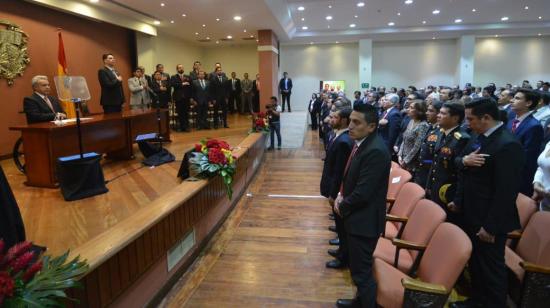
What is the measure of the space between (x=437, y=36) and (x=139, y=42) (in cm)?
1253

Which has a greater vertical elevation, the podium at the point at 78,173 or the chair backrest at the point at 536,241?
the podium at the point at 78,173

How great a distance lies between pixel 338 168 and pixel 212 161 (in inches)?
56.4

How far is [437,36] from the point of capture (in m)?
16.0

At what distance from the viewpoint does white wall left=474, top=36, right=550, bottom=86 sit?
16.2m

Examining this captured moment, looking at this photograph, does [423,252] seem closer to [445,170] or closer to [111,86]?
[445,170]

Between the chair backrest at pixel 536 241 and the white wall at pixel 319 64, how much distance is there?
15.3 meters

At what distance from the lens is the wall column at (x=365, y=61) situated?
1634cm

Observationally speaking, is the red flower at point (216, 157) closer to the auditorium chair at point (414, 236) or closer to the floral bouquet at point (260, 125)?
the auditorium chair at point (414, 236)

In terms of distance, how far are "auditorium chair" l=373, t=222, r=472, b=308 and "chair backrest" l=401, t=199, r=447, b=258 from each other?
0.11 meters

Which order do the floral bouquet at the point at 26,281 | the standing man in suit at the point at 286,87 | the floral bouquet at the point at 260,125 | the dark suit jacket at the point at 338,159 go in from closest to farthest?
the floral bouquet at the point at 26,281 < the dark suit jacket at the point at 338,159 < the floral bouquet at the point at 260,125 < the standing man in suit at the point at 286,87

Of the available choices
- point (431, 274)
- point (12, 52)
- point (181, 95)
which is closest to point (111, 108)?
point (12, 52)

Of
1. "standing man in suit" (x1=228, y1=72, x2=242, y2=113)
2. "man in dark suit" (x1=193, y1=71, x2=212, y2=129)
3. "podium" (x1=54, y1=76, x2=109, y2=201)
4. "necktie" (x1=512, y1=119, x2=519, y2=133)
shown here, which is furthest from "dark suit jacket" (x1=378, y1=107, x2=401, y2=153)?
"standing man in suit" (x1=228, y1=72, x2=242, y2=113)

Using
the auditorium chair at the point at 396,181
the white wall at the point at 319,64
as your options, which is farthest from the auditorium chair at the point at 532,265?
the white wall at the point at 319,64

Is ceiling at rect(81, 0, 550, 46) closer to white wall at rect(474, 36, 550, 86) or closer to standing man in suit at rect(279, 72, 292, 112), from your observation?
white wall at rect(474, 36, 550, 86)
